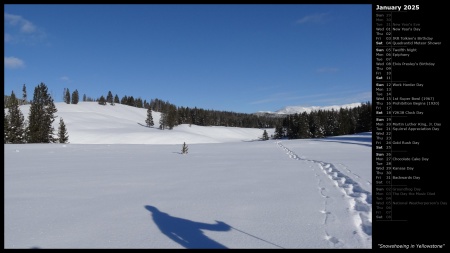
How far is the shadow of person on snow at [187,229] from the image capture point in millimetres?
4383

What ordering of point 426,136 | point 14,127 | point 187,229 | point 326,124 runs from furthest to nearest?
point 326,124 → point 14,127 → point 187,229 → point 426,136

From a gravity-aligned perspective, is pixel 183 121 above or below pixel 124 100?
below

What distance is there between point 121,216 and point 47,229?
4.36 feet

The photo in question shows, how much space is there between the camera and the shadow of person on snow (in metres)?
4.38

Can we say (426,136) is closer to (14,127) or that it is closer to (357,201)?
(357,201)

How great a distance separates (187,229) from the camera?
4.96 meters

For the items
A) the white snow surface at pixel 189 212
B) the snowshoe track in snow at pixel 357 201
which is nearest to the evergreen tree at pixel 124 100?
the white snow surface at pixel 189 212

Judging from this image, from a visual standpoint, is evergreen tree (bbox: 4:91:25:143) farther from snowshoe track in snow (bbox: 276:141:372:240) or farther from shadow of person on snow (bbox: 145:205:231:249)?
snowshoe track in snow (bbox: 276:141:372:240)

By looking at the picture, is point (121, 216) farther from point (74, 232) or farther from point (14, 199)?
point (14, 199)

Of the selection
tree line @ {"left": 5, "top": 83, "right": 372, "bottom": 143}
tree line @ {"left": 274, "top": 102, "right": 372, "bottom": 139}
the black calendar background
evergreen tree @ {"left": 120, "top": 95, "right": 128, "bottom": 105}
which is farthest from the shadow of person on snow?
evergreen tree @ {"left": 120, "top": 95, "right": 128, "bottom": 105}

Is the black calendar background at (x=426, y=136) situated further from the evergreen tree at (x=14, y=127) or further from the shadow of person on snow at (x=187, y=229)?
the evergreen tree at (x=14, y=127)

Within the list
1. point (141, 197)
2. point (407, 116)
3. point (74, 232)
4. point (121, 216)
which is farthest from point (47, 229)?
point (407, 116)

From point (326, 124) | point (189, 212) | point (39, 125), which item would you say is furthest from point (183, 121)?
point (189, 212)

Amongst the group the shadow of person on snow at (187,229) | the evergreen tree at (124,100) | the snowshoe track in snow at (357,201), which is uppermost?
the evergreen tree at (124,100)
